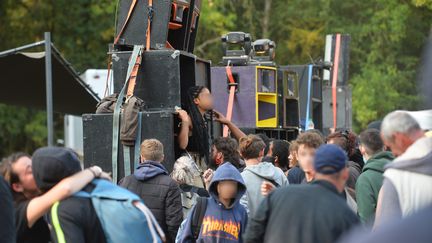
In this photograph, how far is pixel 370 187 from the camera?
763 centimetres

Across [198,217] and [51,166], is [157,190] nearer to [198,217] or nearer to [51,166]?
[198,217]

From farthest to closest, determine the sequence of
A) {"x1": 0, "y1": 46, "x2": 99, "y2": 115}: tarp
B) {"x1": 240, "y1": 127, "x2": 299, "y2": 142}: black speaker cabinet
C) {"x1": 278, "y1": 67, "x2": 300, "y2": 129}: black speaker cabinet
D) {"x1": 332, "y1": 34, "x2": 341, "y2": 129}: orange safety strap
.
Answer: {"x1": 332, "y1": 34, "x2": 341, "y2": 129}: orange safety strap, {"x1": 278, "y1": 67, "x2": 300, "y2": 129}: black speaker cabinet, {"x1": 240, "y1": 127, "x2": 299, "y2": 142}: black speaker cabinet, {"x1": 0, "y1": 46, "x2": 99, "y2": 115}: tarp

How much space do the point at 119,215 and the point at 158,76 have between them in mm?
5094

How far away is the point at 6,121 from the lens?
29.9m

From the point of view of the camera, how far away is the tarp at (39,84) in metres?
12.6

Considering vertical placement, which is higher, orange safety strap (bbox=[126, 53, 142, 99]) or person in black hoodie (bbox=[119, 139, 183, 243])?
orange safety strap (bbox=[126, 53, 142, 99])

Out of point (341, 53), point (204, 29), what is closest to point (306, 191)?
point (341, 53)

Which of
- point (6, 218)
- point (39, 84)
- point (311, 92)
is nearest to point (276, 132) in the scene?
point (311, 92)

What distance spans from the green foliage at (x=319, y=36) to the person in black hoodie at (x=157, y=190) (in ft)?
70.7

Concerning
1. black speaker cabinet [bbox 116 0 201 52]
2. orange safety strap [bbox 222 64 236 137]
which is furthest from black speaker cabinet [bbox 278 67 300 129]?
black speaker cabinet [bbox 116 0 201 52]

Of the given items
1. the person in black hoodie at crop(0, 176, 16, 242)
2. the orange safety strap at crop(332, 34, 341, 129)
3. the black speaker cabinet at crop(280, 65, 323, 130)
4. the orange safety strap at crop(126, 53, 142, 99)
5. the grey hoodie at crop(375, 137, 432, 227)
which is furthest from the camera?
the orange safety strap at crop(332, 34, 341, 129)

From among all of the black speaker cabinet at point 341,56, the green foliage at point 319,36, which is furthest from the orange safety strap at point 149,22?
the green foliage at point 319,36

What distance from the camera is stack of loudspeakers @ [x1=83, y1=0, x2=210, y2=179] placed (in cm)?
976

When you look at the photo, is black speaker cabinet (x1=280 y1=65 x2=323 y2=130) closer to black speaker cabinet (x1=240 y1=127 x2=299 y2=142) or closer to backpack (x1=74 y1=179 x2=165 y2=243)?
black speaker cabinet (x1=240 y1=127 x2=299 y2=142)
